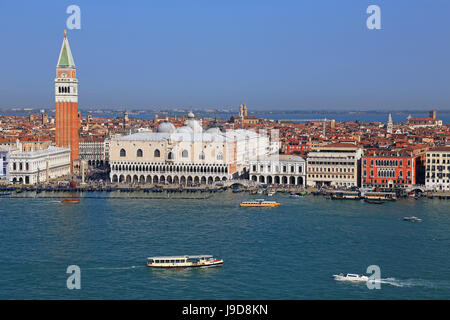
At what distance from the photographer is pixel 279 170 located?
22.7 metres

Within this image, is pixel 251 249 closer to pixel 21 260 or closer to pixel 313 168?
pixel 21 260

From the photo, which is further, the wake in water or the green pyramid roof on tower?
the green pyramid roof on tower

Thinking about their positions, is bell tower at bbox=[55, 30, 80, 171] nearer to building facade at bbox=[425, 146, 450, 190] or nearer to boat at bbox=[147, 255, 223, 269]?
building facade at bbox=[425, 146, 450, 190]

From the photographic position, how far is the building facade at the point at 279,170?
22500 mm

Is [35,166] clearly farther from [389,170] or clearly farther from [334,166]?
[389,170]

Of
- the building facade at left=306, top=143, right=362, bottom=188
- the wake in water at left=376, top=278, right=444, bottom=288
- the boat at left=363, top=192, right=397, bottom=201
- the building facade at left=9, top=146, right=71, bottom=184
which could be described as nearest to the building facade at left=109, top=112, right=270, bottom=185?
the building facade at left=9, top=146, right=71, bottom=184

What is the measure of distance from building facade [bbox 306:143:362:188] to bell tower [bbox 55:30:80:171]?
906cm

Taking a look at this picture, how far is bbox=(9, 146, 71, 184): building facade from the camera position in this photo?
75.9 ft

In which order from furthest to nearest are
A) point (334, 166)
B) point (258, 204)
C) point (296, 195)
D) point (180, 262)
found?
point (334, 166), point (296, 195), point (258, 204), point (180, 262)

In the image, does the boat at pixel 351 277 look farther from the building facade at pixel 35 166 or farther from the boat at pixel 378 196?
the building facade at pixel 35 166

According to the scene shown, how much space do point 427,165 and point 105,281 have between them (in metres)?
12.7

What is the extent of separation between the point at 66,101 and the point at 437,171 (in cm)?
1298

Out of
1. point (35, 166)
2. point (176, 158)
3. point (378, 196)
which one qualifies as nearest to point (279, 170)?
point (176, 158)
